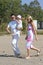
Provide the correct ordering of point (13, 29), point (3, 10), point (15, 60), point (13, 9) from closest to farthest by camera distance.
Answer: point (15, 60)
point (13, 29)
point (3, 10)
point (13, 9)

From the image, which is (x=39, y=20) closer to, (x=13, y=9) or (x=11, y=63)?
(x=13, y=9)

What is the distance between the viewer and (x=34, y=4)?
100 m

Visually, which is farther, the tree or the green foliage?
the tree

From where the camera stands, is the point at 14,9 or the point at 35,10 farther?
the point at 35,10

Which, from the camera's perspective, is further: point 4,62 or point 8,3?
point 8,3

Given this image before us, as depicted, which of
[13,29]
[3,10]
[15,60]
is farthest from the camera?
[3,10]

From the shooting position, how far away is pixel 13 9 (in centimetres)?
7994

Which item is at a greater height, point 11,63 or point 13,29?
point 13,29

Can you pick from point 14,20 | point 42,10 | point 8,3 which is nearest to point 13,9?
point 8,3

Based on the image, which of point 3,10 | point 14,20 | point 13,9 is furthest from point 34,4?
point 14,20

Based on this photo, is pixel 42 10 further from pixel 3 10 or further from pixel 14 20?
pixel 14 20

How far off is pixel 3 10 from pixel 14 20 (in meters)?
62.0

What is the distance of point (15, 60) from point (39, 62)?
1079 millimetres

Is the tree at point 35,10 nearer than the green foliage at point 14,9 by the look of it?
No
